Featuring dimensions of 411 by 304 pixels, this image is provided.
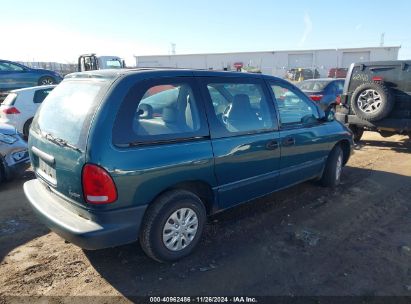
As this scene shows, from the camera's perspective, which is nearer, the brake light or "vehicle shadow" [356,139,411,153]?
"vehicle shadow" [356,139,411,153]

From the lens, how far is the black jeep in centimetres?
713

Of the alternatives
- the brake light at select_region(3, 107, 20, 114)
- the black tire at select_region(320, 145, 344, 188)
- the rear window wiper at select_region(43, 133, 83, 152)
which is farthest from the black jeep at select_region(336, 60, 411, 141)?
the brake light at select_region(3, 107, 20, 114)

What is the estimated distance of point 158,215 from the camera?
304cm

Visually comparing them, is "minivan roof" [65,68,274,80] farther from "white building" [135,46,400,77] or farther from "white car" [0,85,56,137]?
"white building" [135,46,400,77]

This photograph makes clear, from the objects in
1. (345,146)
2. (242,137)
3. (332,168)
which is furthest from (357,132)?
(242,137)

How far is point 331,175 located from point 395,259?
1933 millimetres

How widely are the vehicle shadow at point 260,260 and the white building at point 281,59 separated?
42.4 meters

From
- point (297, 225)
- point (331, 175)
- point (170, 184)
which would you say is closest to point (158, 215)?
point (170, 184)

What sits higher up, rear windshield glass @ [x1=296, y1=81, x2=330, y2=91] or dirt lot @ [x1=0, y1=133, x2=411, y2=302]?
rear windshield glass @ [x1=296, y1=81, x2=330, y2=91]

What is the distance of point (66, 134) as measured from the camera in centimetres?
297

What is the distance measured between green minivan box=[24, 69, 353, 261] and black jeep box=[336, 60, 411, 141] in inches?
158

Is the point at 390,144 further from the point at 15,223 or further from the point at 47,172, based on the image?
the point at 15,223

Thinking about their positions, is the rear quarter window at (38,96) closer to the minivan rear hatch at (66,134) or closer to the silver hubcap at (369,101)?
the minivan rear hatch at (66,134)

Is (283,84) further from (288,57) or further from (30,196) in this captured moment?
(288,57)
